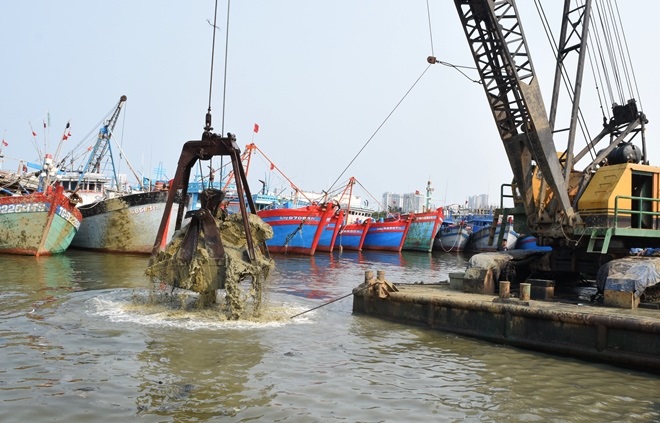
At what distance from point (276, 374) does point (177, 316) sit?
4081 mm

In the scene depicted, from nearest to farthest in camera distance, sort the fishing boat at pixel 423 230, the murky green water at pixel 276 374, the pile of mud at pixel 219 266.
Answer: the murky green water at pixel 276 374 → the pile of mud at pixel 219 266 → the fishing boat at pixel 423 230

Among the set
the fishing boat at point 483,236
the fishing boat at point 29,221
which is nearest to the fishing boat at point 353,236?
the fishing boat at point 483,236

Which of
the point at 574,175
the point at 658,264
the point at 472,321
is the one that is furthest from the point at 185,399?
the point at 574,175

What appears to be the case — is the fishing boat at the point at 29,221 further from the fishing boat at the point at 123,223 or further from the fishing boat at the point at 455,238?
the fishing boat at the point at 455,238

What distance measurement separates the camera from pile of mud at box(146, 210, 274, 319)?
1114 centimetres

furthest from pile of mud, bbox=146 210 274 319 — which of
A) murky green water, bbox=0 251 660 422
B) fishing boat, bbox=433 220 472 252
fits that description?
fishing boat, bbox=433 220 472 252

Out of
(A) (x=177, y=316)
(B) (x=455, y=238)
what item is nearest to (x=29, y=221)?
(A) (x=177, y=316)

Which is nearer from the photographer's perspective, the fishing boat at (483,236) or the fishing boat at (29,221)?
the fishing boat at (29,221)

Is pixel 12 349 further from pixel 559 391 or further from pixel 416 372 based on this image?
pixel 559 391

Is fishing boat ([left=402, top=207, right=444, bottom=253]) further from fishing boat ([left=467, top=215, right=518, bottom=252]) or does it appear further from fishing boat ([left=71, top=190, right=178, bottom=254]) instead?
fishing boat ([left=71, top=190, right=178, bottom=254])

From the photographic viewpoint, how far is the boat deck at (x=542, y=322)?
8.80m

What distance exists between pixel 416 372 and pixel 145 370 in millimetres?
3825

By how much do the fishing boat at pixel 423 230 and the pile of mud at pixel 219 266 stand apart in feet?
124

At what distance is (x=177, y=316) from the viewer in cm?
1139
